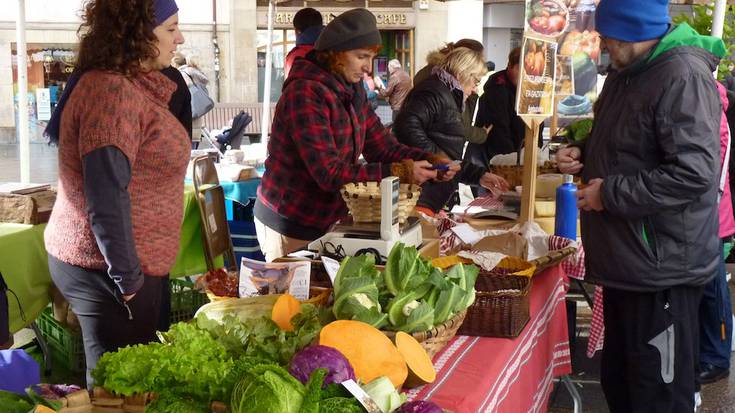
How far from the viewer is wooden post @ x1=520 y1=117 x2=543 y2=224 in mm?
4070

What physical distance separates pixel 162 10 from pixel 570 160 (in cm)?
158

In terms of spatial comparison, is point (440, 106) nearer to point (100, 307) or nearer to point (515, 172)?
point (515, 172)

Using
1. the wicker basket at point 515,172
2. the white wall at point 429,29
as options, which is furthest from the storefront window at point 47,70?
the wicker basket at point 515,172

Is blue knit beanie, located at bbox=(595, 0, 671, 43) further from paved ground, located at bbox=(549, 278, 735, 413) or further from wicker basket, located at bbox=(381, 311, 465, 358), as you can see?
paved ground, located at bbox=(549, 278, 735, 413)

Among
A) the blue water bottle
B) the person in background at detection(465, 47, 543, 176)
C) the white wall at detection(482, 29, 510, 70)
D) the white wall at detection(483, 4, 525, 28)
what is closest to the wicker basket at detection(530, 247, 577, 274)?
the blue water bottle

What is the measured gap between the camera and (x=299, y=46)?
435 centimetres

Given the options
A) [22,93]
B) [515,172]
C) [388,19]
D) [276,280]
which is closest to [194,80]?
[22,93]

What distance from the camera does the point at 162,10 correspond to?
2.63 meters

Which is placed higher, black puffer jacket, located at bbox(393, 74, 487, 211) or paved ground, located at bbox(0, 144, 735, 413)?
black puffer jacket, located at bbox(393, 74, 487, 211)

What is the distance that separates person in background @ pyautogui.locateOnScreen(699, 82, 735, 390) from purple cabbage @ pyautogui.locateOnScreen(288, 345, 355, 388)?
314 cm

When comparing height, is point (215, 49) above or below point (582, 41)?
below

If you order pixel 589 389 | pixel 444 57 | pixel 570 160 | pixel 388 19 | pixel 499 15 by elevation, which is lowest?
pixel 589 389

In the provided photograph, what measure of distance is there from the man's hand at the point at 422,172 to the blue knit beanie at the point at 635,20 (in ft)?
2.75

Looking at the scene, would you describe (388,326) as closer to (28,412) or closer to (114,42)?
(28,412)
